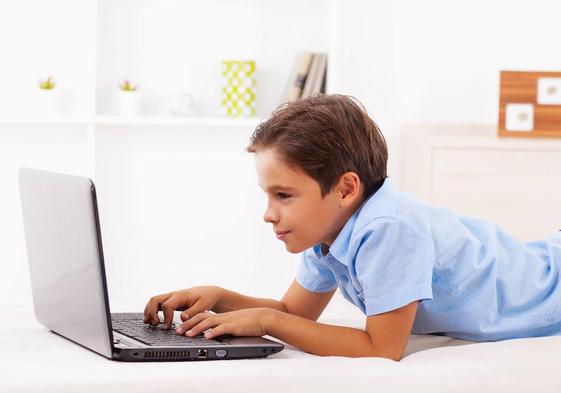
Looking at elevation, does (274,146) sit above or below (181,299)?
above

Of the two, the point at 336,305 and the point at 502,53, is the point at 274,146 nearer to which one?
the point at 336,305

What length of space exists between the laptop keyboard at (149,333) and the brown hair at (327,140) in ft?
1.07

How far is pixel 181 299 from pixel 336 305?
2.21 feet

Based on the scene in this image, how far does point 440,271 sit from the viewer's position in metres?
1.65

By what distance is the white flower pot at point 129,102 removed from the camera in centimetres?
336

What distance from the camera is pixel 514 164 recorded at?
3.10 m

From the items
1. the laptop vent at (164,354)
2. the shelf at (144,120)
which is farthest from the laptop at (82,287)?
the shelf at (144,120)

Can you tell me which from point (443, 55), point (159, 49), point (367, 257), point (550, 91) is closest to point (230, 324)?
point (367, 257)

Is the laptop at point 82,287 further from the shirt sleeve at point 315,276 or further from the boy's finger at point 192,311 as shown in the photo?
the shirt sleeve at point 315,276

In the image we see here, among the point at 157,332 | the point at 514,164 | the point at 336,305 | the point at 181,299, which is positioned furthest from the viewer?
the point at 514,164

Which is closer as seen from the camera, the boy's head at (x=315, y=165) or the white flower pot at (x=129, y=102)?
the boy's head at (x=315, y=165)

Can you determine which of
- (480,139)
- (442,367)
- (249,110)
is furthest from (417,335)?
(249,110)

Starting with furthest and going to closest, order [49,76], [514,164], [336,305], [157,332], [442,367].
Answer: [49,76] → [514,164] → [336,305] → [157,332] → [442,367]

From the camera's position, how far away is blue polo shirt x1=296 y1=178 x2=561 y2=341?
1.52 m
